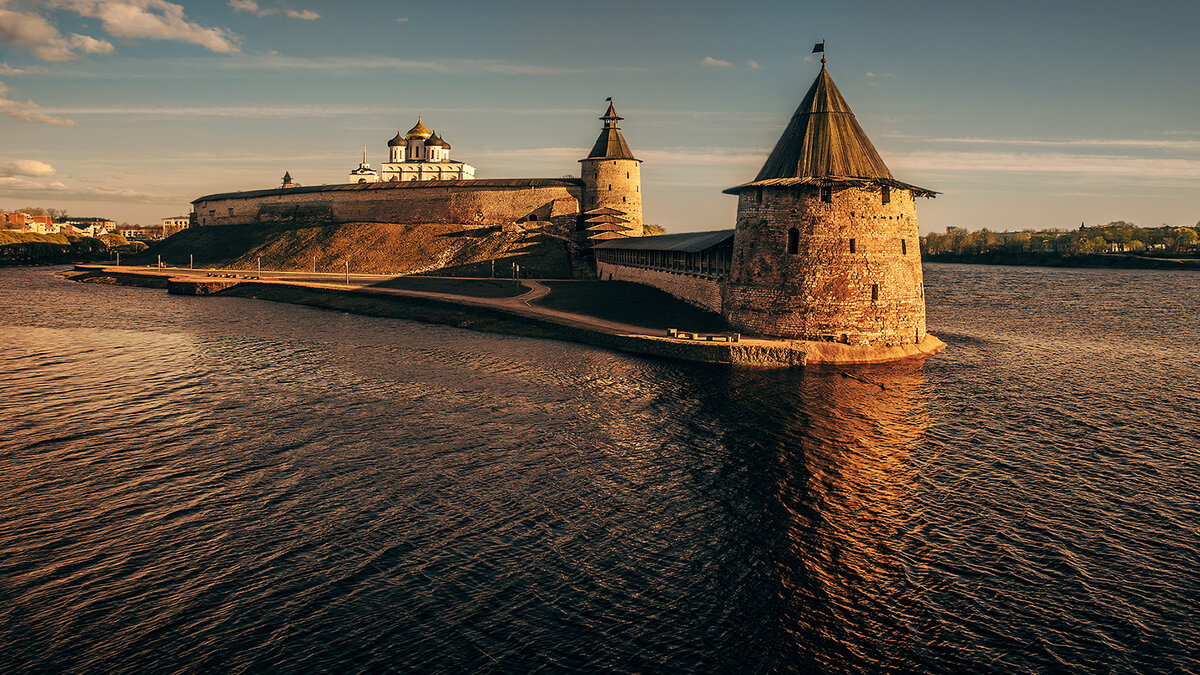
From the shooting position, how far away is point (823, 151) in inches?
1193

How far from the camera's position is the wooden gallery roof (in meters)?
29.6

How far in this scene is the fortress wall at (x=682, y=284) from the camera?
36.1m

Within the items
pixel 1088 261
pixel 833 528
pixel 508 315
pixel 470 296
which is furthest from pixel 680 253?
pixel 1088 261

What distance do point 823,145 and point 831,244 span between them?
15.9 feet

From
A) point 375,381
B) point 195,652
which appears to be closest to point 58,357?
point 375,381

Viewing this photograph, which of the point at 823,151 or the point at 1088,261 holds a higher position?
the point at 823,151

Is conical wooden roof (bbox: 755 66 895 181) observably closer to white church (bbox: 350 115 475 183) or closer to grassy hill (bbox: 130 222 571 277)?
grassy hill (bbox: 130 222 571 277)

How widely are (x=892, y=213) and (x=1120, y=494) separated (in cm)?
1798

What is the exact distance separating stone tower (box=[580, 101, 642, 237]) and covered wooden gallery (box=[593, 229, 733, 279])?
10739mm

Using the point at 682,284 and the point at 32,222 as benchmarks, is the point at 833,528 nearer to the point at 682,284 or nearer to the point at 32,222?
the point at 682,284

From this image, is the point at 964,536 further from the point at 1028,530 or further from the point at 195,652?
the point at 195,652

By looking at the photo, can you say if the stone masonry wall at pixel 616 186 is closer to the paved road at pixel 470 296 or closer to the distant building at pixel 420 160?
the paved road at pixel 470 296

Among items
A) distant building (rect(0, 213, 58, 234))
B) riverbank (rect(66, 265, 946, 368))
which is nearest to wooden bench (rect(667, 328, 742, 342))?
riverbank (rect(66, 265, 946, 368))

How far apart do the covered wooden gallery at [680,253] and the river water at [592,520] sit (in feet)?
35.4
